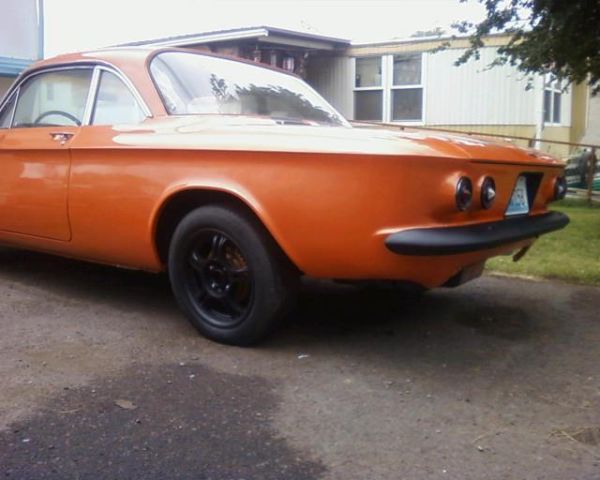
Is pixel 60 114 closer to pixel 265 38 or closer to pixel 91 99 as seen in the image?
pixel 91 99

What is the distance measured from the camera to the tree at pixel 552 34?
7531 millimetres

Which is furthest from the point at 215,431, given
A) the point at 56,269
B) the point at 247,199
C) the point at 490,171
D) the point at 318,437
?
the point at 56,269

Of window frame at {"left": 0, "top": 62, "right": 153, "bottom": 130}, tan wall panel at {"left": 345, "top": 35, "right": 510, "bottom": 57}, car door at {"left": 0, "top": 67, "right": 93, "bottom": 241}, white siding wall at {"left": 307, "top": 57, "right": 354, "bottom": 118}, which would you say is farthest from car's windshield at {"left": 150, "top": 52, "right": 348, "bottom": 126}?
white siding wall at {"left": 307, "top": 57, "right": 354, "bottom": 118}

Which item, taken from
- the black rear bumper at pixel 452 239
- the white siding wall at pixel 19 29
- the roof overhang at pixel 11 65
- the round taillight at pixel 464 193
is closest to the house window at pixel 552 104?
the white siding wall at pixel 19 29

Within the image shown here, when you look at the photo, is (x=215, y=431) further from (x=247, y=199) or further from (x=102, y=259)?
(x=102, y=259)

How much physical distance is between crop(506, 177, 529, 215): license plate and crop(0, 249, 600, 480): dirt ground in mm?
761

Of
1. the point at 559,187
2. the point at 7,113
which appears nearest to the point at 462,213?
the point at 559,187

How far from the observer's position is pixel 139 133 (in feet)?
13.4

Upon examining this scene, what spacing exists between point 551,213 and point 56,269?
12.8 feet

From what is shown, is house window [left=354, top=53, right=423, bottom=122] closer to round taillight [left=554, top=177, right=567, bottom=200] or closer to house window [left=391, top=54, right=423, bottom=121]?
house window [left=391, top=54, right=423, bottom=121]

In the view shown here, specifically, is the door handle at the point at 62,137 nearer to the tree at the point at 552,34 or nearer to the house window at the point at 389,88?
the tree at the point at 552,34

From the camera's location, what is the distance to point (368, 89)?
16234 millimetres

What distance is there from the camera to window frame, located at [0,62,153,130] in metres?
4.25

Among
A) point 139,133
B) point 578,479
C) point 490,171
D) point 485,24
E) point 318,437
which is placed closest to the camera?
point 578,479
